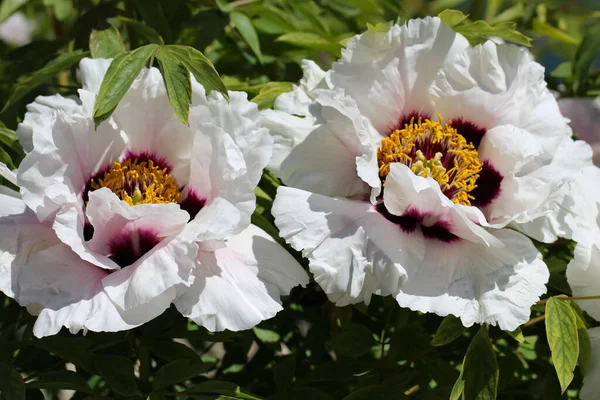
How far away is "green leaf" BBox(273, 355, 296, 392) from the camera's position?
0.87 m

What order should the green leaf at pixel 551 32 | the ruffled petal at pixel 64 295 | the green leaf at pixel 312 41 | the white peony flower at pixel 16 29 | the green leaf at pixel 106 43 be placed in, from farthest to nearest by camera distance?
1. the white peony flower at pixel 16 29
2. the green leaf at pixel 551 32
3. the green leaf at pixel 312 41
4. the green leaf at pixel 106 43
5. the ruffled petal at pixel 64 295

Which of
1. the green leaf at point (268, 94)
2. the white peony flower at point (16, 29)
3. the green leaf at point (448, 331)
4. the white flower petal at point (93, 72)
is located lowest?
the white peony flower at point (16, 29)

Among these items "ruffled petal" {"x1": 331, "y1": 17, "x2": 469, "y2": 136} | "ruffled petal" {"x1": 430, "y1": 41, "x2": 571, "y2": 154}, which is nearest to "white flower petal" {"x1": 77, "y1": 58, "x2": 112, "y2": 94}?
"ruffled petal" {"x1": 331, "y1": 17, "x2": 469, "y2": 136}

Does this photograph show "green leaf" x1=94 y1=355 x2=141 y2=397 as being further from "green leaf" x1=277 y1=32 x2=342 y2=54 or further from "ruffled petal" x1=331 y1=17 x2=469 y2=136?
"green leaf" x1=277 y1=32 x2=342 y2=54

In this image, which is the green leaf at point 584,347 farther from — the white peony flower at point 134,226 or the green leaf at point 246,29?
the green leaf at point 246,29

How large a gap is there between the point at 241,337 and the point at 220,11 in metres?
0.43

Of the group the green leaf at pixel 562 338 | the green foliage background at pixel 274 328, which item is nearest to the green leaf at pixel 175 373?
the green foliage background at pixel 274 328

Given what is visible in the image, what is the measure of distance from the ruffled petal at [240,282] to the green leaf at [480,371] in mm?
174

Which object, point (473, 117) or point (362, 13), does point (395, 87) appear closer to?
point (473, 117)

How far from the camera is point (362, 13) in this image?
1.31 m

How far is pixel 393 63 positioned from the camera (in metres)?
0.86

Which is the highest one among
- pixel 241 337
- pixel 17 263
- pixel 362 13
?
pixel 17 263

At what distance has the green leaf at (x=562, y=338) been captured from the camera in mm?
733

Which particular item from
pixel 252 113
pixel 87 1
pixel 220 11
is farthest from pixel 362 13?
pixel 252 113
